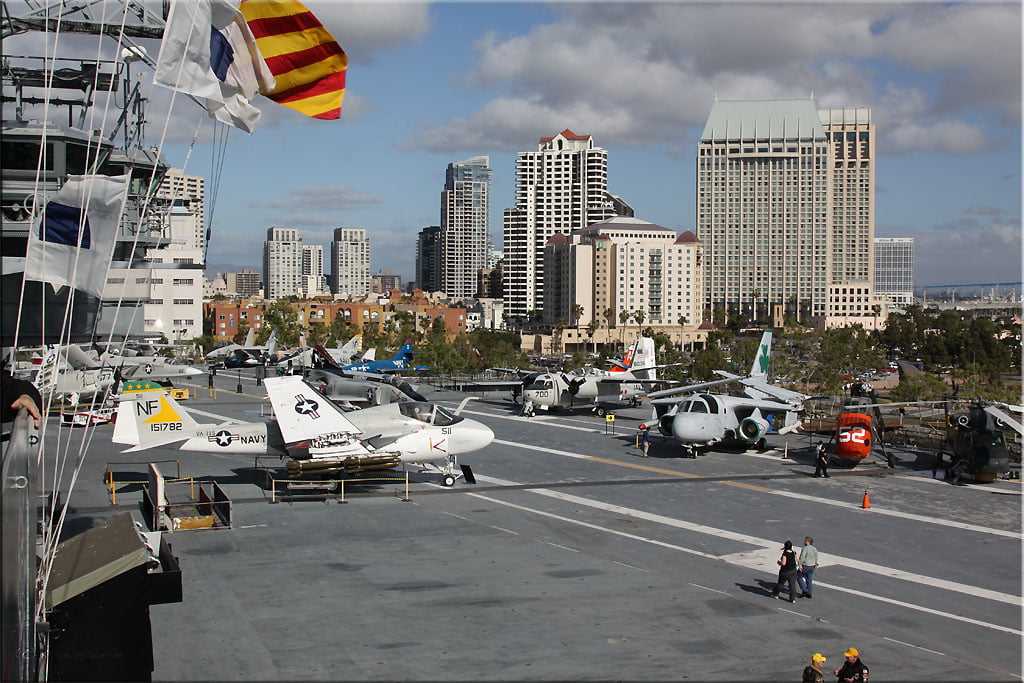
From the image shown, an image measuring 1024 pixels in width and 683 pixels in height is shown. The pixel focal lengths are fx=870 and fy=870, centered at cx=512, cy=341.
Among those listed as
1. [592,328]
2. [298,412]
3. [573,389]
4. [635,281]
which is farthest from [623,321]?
[298,412]

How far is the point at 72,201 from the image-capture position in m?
12.7

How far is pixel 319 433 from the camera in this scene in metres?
26.8

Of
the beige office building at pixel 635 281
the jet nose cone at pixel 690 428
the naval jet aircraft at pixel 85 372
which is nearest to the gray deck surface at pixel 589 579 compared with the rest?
the jet nose cone at pixel 690 428

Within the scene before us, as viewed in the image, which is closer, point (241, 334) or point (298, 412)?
point (298, 412)

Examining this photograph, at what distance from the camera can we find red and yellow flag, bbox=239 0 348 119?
43.5ft

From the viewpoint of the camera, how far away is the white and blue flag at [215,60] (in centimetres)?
1186

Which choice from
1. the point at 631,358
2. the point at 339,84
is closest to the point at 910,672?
the point at 339,84

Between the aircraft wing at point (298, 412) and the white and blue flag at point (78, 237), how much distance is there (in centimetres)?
1396

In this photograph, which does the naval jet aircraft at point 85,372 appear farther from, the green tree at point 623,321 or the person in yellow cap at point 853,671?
the green tree at point 623,321

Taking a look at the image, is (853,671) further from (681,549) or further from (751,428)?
(751,428)

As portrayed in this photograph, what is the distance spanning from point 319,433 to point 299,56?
15.4 metres

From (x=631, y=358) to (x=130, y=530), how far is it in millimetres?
48380

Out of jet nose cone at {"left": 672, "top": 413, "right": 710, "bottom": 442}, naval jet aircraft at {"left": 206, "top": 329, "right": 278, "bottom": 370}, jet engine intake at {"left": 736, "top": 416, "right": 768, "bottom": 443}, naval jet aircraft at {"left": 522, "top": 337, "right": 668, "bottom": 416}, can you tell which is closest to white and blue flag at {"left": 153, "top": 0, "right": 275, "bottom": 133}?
jet nose cone at {"left": 672, "top": 413, "right": 710, "bottom": 442}

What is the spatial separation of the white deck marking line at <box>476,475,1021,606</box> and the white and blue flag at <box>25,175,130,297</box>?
15.0 metres
